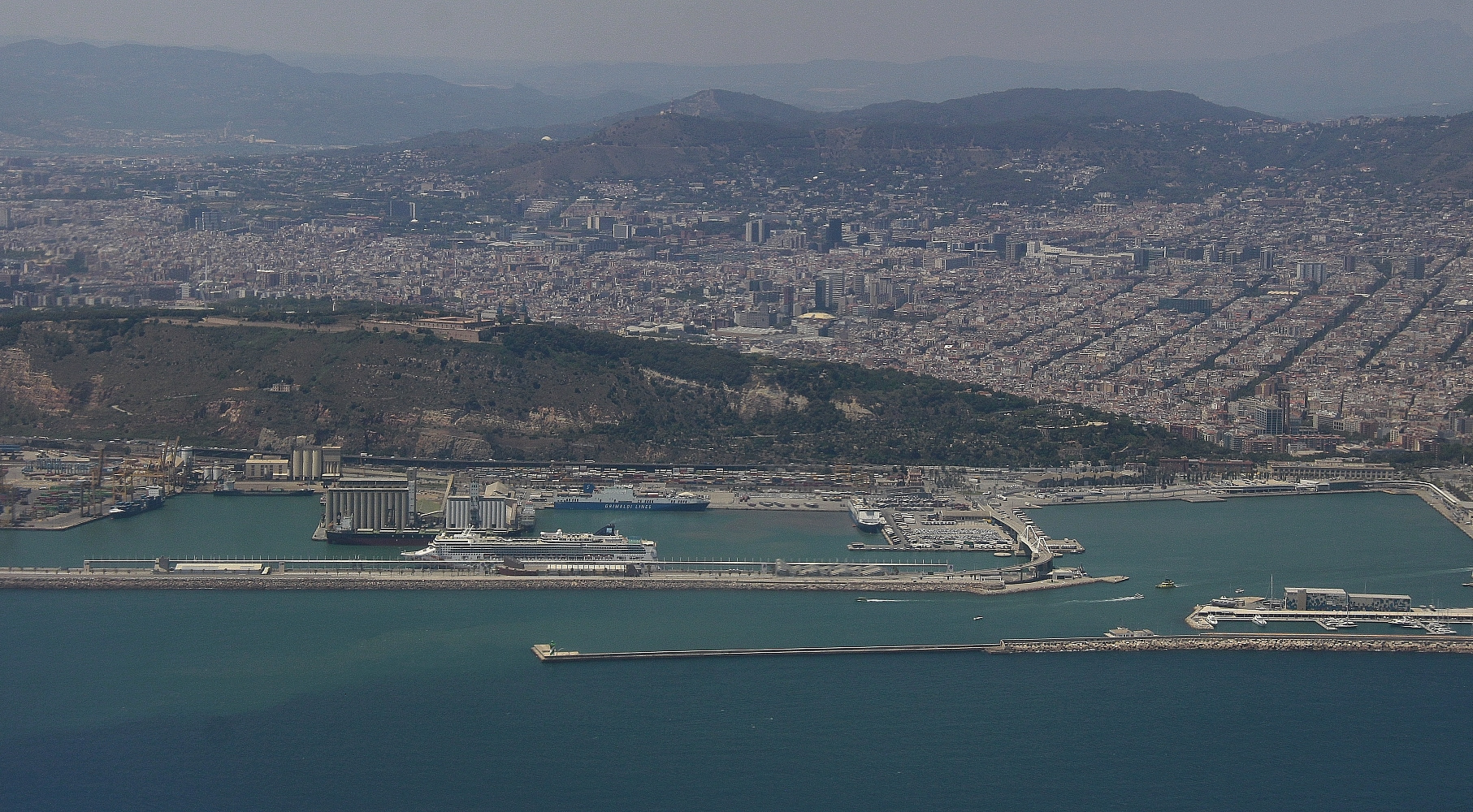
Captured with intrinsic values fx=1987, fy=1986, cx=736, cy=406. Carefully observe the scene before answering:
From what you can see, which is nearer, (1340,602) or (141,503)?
(1340,602)

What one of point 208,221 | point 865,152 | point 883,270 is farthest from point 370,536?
point 865,152

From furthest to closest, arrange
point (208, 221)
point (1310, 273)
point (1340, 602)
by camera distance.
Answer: point (208, 221)
point (1310, 273)
point (1340, 602)

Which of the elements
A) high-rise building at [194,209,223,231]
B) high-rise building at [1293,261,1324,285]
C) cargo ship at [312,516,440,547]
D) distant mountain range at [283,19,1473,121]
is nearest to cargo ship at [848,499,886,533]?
cargo ship at [312,516,440,547]

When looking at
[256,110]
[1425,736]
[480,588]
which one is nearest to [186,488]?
[480,588]

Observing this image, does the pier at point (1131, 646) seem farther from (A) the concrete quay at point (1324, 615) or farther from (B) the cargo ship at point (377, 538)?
(B) the cargo ship at point (377, 538)

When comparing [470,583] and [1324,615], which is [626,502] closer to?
[470,583]
